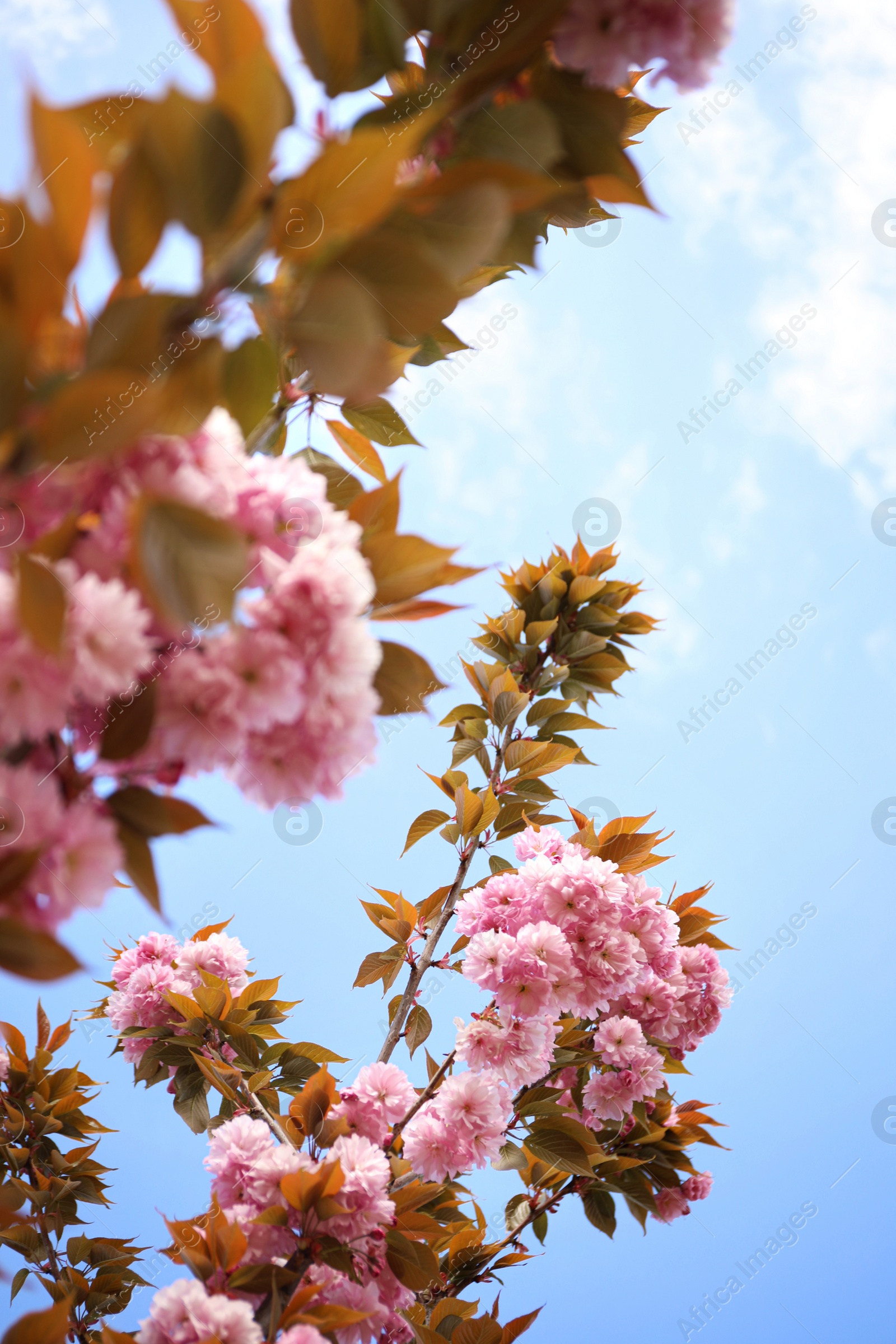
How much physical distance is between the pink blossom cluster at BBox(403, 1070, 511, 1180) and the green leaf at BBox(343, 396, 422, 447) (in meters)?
0.96

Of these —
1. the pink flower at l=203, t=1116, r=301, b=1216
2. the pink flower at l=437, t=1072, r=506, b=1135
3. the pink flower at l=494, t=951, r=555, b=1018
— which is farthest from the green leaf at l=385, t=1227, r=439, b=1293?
the pink flower at l=494, t=951, r=555, b=1018

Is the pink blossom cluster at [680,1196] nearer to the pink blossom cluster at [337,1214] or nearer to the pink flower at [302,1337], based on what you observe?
the pink blossom cluster at [337,1214]

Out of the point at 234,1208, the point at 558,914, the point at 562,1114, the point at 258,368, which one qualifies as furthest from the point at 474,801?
the point at 258,368

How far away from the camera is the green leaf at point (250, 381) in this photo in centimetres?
52

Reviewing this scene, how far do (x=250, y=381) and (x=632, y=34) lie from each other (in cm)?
36

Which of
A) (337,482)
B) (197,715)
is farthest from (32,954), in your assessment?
(337,482)

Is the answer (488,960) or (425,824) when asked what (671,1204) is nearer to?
(488,960)

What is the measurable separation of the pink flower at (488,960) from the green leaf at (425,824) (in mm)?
290

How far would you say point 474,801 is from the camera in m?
1.46

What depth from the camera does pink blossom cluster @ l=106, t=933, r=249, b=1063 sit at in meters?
1.51

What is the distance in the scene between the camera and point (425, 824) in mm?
1540

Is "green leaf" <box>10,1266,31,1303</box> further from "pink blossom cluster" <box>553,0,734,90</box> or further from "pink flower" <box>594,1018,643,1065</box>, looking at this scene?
"pink blossom cluster" <box>553,0,734,90</box>

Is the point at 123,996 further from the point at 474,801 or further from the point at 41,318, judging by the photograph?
the point at 41,318

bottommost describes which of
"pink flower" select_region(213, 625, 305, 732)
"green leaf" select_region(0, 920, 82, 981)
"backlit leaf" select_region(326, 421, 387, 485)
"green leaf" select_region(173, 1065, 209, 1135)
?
"green leaf" select_region(173, 1065, 209, 1135)
